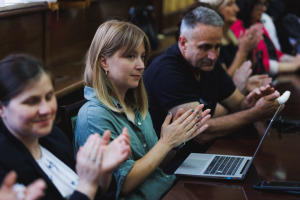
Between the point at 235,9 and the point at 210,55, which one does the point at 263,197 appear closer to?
the point at 210,55

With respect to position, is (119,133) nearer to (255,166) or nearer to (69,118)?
(69,118)

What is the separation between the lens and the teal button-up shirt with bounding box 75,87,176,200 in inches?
67.3

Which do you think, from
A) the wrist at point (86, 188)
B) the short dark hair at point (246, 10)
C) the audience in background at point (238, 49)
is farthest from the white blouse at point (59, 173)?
the short dark hair at point (246, 10)

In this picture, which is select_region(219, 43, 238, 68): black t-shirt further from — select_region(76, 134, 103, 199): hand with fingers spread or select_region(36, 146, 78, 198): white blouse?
select_region(76, 134, 103, 199): hand with fingers spread

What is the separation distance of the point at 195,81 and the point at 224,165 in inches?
31.0

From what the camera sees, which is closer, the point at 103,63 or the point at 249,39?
the point at 103,63

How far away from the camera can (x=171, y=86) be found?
237 centimetres

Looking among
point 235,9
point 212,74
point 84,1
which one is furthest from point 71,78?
point 235,9

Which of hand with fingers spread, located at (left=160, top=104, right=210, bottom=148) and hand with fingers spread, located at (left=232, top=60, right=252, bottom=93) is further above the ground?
hand with fingers spread, located at (left=160, top=104, right=210, bottom=148)

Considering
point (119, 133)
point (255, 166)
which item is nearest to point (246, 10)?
point (255, 166)

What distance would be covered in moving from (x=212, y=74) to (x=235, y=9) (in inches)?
39.1

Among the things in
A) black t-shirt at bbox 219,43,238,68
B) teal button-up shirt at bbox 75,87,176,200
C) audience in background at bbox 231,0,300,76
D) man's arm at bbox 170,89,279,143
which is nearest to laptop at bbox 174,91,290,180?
teal button-up shirt at bbox 75,87,176,200

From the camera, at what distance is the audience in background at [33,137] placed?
125 centimetres

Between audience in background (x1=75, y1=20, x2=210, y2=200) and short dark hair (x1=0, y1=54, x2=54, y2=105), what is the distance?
1.57ft
